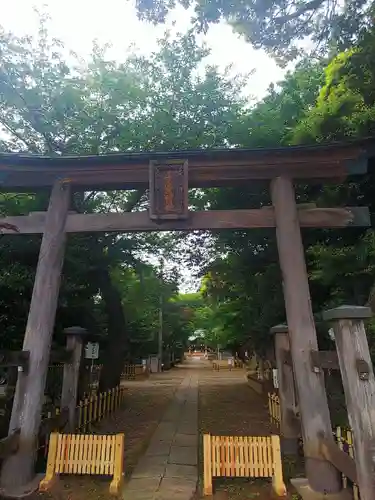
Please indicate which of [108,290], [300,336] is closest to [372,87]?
[300,336]

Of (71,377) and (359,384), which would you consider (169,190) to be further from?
(359,384)

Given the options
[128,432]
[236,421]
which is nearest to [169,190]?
[128,432]

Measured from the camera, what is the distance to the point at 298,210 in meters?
7.36

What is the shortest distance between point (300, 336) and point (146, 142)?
8.06 metres

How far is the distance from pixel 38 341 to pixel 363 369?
197 inches

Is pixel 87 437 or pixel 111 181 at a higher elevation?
pixel 111 181

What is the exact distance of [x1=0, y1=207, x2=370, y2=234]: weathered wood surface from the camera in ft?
23.8

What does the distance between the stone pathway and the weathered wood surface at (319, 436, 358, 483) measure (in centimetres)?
208

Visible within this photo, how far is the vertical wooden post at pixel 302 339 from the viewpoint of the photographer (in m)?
5.74

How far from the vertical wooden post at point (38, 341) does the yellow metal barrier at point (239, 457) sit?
9.05ft

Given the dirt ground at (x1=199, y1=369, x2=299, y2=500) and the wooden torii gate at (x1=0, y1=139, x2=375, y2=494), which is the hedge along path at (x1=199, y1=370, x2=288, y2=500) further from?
the wooden torii gate at (x1=0, y1=139, x2=375, y2=494)

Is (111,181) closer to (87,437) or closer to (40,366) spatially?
(40,366)

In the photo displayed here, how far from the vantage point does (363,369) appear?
453 cm

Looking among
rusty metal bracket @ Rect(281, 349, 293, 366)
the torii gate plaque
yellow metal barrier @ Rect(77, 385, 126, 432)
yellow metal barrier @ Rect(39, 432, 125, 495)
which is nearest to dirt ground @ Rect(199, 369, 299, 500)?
yellow metal barrier @ Rect(39, 432, 125, 495)
